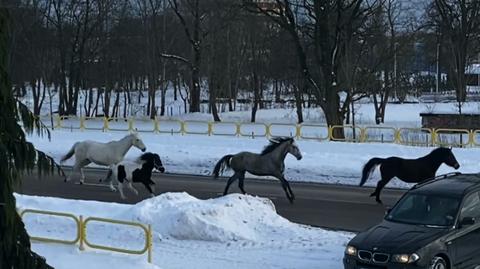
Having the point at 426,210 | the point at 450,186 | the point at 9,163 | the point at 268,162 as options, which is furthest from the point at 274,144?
the point at 9,163

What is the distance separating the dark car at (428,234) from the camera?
36.0 ft

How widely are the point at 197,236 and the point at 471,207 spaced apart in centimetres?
558

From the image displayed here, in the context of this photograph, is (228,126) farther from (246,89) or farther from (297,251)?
(246,89)

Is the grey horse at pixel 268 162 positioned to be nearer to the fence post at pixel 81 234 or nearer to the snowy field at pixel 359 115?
the fence post at pixel 81 234

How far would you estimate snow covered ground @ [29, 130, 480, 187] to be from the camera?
27.4m

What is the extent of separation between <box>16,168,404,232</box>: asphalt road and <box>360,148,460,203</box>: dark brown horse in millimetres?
846


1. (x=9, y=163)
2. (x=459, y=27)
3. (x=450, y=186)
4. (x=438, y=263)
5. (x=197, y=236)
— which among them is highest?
(x=459, y=27)

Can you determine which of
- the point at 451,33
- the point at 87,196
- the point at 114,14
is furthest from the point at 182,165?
the point at 114,14

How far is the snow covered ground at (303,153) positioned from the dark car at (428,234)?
1275 cm

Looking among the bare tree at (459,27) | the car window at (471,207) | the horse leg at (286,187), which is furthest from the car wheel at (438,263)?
the bare tree at (459,27)

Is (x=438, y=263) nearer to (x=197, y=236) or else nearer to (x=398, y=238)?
(x=398, y=238)

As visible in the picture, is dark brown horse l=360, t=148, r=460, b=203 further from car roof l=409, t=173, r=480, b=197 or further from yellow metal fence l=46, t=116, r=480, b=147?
yellow metal fence l=46, t=116, r=480, b=147

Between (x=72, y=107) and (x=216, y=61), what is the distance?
496 inches

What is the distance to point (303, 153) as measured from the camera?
30.7 meters
